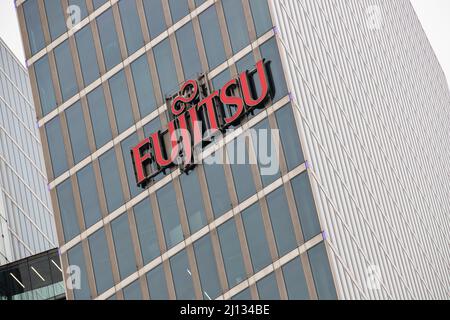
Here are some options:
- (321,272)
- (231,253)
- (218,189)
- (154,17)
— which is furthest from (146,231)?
(154,17)

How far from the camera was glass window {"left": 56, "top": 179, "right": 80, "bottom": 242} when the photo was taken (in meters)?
67.6

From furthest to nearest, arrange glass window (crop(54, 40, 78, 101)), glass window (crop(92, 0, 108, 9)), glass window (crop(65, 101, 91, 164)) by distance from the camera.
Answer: glass window (crop(54, 40, 78, 101))
glass window (crop(92, 0, 108, 9))
glass window (crop(65, 101, 91, 164))

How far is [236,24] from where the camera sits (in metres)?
62.8

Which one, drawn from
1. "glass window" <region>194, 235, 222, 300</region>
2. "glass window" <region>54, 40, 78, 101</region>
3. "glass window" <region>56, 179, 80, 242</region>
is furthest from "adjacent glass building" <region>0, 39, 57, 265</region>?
"glass window" <region>194, 235, 222, 300</region>

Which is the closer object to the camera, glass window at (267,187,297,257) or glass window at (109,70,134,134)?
glass window at (267,187,297,257)

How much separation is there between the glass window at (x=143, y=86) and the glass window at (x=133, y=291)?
10.5 metres

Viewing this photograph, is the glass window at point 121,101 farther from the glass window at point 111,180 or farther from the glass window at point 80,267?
the glass window at point 80,267

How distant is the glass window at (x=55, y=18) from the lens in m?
72.1

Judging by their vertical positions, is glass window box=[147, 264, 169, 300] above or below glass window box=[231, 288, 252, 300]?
above

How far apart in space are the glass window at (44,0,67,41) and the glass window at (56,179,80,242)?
10607 millimetres

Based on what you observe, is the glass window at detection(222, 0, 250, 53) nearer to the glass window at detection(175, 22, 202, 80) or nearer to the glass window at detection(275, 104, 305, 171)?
the glass window at detection(175, 22, 202, 80)

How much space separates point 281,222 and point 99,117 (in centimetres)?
1645

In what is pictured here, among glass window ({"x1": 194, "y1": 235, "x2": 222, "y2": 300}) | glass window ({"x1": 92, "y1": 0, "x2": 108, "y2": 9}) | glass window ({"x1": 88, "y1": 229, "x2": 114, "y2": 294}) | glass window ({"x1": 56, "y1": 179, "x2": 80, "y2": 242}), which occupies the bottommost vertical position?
glass window ({"x1": 194, "y1": 235, "x2": 222, "y2": 300})
